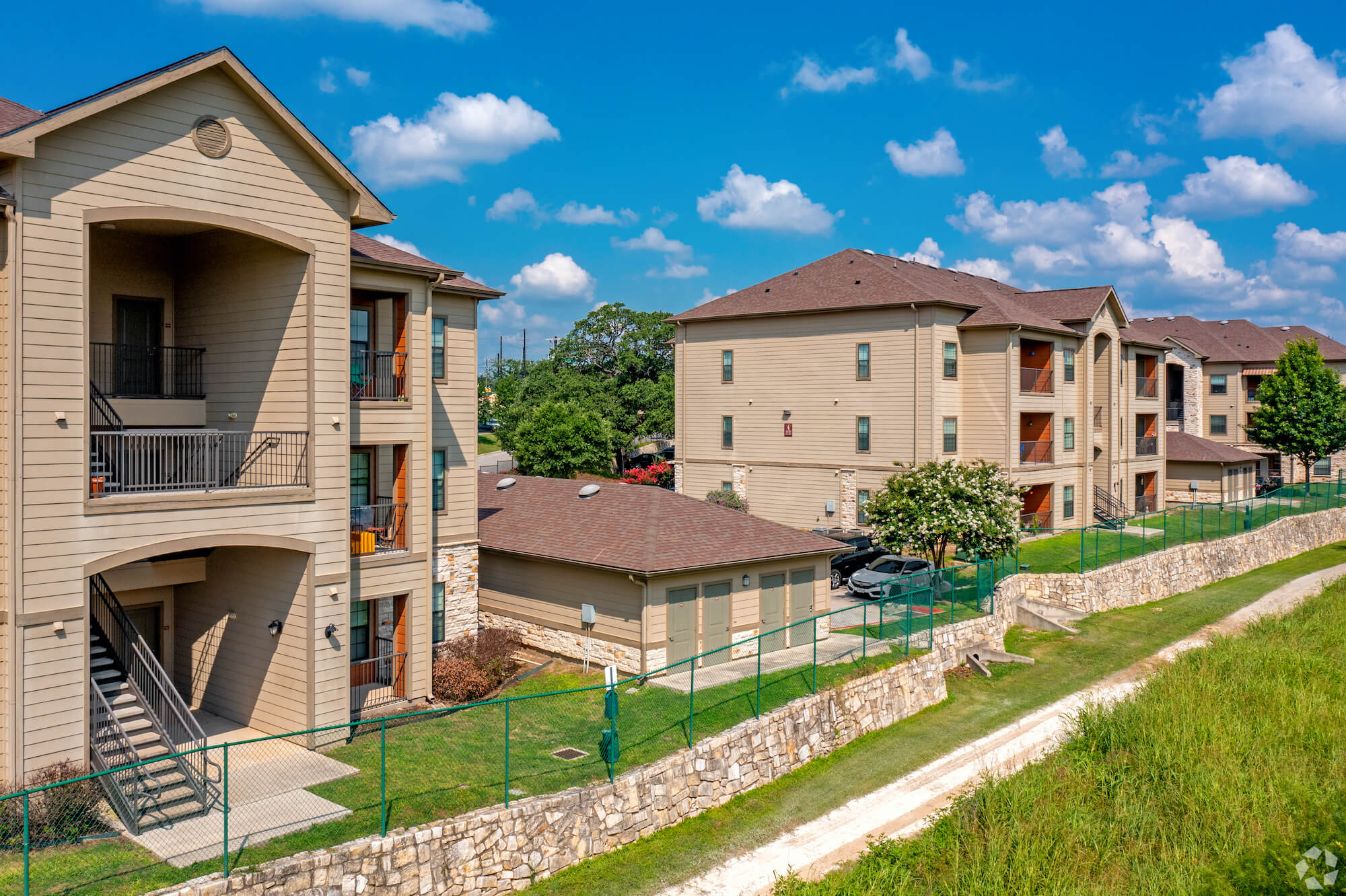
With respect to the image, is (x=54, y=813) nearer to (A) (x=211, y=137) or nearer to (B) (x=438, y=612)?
(B) (x=438, y=612)

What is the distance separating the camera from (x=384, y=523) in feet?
67.2

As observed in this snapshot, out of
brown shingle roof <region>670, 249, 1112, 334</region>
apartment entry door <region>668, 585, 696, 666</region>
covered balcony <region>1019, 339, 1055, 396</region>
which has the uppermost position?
brown shingle roof <region>670, 249, 1112, 334</region>

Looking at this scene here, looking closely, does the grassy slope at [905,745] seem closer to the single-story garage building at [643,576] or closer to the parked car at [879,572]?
the parked car at [879,572]

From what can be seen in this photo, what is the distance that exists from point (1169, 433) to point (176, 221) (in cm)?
→ 5896

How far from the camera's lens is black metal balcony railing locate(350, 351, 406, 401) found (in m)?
20.3

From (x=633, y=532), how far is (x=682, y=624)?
2827mm

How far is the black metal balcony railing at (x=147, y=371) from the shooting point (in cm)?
1773

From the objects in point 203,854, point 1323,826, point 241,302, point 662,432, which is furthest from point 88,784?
point 662,432

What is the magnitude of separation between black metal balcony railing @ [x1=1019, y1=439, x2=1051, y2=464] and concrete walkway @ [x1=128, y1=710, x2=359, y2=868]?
113 ft

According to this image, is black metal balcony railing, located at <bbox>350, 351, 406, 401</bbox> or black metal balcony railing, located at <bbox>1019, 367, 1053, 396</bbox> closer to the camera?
black metal balcony railing, located at <bbox>350, 351, 406, 401</bbox>

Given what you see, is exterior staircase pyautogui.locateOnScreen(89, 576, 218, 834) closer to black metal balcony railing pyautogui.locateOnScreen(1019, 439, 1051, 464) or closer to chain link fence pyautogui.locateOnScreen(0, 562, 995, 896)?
chain link fence pyautogui.locateOnScreen(0, 562, 995, 896)

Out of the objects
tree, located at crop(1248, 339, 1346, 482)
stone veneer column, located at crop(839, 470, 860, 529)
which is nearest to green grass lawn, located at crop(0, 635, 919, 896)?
stone veneer column, located at crop(839, 470, 860, 529)

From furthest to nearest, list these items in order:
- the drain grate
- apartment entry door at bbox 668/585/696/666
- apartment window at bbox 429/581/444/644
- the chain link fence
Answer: apartment entry door at bbox 668/585/696/666 < apartment window at bbox 429/581/444/644 < the drain grate < the chain link fence

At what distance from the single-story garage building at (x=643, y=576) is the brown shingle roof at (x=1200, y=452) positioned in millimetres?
38458
